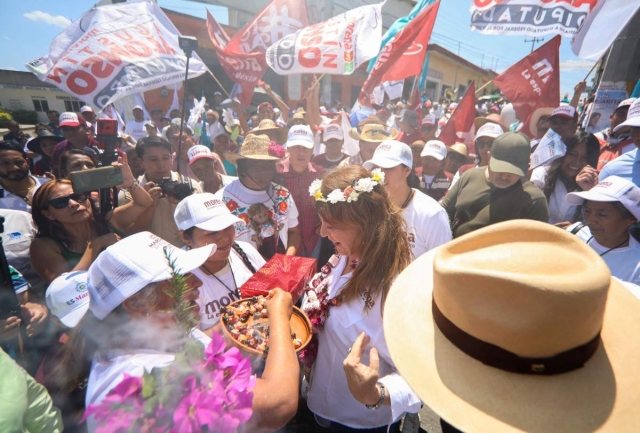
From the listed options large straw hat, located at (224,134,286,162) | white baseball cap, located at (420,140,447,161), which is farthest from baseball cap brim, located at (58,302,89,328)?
white baseball cap, located at (420,140,447,161)

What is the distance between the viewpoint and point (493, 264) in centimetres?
90

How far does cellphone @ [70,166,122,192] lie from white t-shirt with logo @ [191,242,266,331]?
94 centimetres

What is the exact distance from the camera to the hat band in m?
0.82

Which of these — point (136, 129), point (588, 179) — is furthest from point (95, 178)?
point (136, 129)

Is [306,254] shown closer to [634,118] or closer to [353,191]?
[353,191]

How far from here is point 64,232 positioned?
2607 millimetres

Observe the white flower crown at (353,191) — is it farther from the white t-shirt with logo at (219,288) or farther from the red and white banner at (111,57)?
the red and white banner at (111,57)

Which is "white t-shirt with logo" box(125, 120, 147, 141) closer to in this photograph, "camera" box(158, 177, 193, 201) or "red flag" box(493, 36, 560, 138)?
"camera" box(158, 177, 193, 201)

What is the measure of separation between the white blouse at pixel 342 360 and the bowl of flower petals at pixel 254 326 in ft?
0.63

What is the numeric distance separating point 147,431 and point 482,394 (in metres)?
0.96

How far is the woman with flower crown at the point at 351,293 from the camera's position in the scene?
1.66 metres

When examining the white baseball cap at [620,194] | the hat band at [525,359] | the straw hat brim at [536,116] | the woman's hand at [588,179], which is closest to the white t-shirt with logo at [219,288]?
the hat band at [525,359]

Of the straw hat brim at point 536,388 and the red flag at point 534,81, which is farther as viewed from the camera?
the red flag at point 534,81

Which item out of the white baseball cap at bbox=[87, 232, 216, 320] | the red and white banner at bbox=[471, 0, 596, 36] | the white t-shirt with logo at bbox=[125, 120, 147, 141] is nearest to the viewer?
the white baseball cap at bbox=[87, 232, 216, 320]
